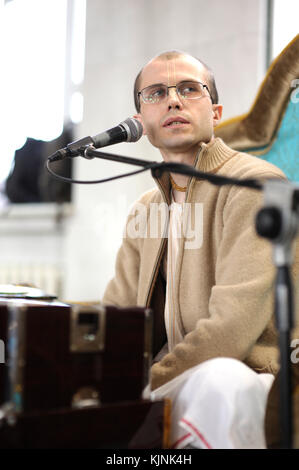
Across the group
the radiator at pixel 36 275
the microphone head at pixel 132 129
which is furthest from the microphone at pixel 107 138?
the radiator at pixel 36 275

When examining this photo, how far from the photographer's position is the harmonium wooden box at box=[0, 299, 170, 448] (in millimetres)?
768

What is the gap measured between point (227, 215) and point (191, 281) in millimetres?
184

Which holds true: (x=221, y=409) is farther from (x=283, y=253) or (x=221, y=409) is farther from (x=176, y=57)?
(x=176, y=57)

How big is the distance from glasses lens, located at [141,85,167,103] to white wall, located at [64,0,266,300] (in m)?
0.81

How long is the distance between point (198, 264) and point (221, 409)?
1.49 ft

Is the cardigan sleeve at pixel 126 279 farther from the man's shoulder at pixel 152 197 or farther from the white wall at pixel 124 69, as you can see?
the white wall at pixel 124 69

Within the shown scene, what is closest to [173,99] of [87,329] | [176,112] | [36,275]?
[176,112]

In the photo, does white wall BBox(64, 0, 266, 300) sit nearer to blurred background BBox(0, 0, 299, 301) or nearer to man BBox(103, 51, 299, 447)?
blurred background BBox(0, 0, 299, 301)

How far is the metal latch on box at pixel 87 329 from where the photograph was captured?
2.64 ft

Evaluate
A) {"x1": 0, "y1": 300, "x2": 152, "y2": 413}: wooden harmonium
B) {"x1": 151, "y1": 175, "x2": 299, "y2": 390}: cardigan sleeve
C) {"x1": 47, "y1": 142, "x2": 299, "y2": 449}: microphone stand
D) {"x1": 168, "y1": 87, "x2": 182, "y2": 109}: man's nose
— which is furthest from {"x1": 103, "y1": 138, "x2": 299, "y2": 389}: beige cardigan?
{"x1": 47, "y1": 142, "x2": 299, "y2": 449}: microphone stand

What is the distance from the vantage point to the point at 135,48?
2.86m

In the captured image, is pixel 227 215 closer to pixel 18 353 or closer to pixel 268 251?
pixel 268 251

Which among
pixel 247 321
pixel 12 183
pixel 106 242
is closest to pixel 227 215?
pixel 247 321

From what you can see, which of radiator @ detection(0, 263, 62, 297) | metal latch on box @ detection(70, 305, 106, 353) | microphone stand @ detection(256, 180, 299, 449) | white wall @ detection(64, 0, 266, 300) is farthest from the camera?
radiator @ detection(0, 263, 62, 297)
